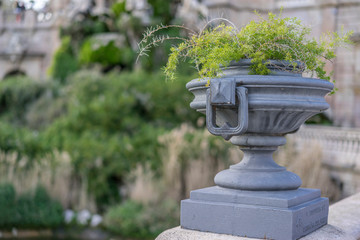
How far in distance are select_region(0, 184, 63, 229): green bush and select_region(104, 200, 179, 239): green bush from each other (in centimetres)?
123

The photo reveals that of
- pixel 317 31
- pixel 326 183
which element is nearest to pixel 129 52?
pixel 317 31

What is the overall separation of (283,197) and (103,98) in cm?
978

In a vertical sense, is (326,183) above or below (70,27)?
below

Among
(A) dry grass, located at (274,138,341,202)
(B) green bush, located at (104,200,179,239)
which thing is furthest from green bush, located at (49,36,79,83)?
(A) dry grass, located at (274,138,341,202)

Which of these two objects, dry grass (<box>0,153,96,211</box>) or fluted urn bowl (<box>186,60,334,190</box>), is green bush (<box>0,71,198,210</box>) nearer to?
dry grass (<box>0,153,96,211</box>)

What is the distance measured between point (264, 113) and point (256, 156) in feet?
Result: 0.93

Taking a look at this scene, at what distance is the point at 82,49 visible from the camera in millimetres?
17938

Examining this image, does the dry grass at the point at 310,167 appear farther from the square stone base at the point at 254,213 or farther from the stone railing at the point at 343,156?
the square stone base at the point at 254,213

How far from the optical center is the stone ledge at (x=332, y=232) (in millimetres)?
2090

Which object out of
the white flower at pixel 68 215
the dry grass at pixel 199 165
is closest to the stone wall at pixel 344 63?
the dry grass at pixel 199 165

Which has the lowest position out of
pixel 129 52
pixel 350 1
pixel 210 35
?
pixel 210 35

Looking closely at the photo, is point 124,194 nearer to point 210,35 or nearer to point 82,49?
point 210,35

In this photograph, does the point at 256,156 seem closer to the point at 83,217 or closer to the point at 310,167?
the point at 310,167

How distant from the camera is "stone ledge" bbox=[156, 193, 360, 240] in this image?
82.3 inches
